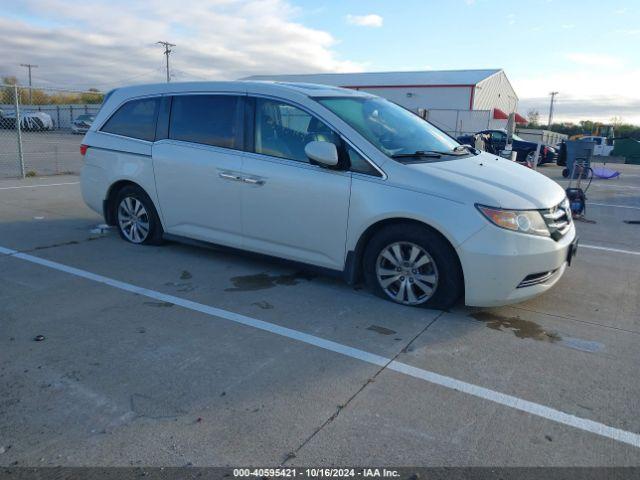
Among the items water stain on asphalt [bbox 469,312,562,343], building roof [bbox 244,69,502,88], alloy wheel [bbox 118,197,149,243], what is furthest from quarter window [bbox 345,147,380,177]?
building roof [bbox 244,69,502,88]

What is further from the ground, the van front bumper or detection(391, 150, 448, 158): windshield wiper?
detection(391, 150, 448, 158): windshield wiper

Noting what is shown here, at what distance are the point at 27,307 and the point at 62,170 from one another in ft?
35.9

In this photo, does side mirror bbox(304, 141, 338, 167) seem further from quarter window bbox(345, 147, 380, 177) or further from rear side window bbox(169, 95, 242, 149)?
rear side window bbox(169, 95, 242, 149)

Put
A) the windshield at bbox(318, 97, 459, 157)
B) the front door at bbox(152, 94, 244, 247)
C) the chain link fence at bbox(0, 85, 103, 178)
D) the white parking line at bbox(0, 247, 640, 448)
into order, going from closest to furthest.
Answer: the white parking line at bbox(0, 247, 640, 448) < the windshield at bbox(318, 97, 459, 157) < the front door at bbox(152, 94, 244, 247) < the chain link fence at bbox(0, 85, 103, 178)

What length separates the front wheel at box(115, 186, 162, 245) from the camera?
603 cm

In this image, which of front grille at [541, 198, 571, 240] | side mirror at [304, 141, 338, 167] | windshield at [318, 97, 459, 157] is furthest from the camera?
windshield at [318, 97, 459, 157]

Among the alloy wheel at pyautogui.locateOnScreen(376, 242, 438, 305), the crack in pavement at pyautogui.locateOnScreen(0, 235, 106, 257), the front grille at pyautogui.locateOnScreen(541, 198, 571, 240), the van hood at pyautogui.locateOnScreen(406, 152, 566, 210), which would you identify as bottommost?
the crack in pavement at pyautogui.locateOnScreen(0, 235, 106, 257)

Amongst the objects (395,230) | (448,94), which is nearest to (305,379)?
(395,230)

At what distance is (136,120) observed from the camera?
600cm

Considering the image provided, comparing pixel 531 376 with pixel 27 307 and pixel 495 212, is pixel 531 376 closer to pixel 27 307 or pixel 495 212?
pixel 495 212

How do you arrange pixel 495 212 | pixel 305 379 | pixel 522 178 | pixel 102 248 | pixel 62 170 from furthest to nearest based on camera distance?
pixel 62 170, pixel 102 248, pixel 522 178, pixel 495 212, pixel 305 379

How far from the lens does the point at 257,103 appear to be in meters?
Answer: 5.09

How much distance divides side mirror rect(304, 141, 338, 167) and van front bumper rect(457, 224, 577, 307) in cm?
127

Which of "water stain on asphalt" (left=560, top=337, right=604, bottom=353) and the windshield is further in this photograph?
the windshield
